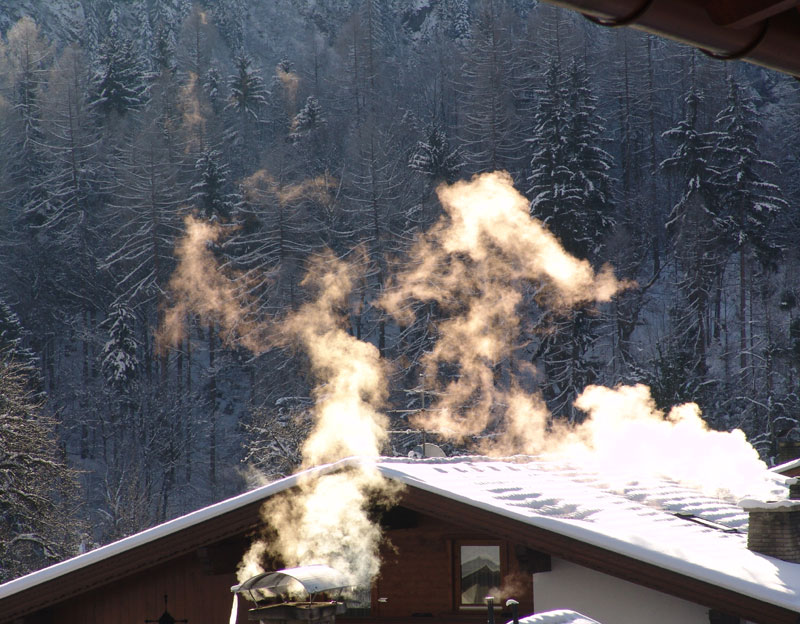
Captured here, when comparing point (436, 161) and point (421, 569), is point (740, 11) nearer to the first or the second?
point (421, 569)

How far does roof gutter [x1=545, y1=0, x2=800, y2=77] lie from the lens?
263cm

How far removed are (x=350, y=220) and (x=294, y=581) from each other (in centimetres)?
4645

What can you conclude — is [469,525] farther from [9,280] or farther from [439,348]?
[9,280]

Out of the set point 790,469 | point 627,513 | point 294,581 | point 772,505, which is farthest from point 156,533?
point 790,469

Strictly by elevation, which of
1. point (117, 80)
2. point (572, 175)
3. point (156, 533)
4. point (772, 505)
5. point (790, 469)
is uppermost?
point (117, 80)

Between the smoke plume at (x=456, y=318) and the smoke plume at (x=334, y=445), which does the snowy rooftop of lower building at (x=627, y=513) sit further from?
the smoke plume at (x=456, y=318)

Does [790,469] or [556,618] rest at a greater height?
[790,469]

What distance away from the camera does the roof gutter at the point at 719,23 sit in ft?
8.63

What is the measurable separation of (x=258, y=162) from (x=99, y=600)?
54213 millimetres

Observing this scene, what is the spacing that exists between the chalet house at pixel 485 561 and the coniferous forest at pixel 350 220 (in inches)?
1025

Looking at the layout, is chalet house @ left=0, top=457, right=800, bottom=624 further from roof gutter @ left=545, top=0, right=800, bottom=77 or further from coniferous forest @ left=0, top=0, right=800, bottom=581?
coniferous forest @ left=0, top=0, right=800, bottom=581

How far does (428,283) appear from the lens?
48.4 metres

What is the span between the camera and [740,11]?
2.84 m

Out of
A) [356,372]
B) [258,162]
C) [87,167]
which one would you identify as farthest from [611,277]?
[87,167]
